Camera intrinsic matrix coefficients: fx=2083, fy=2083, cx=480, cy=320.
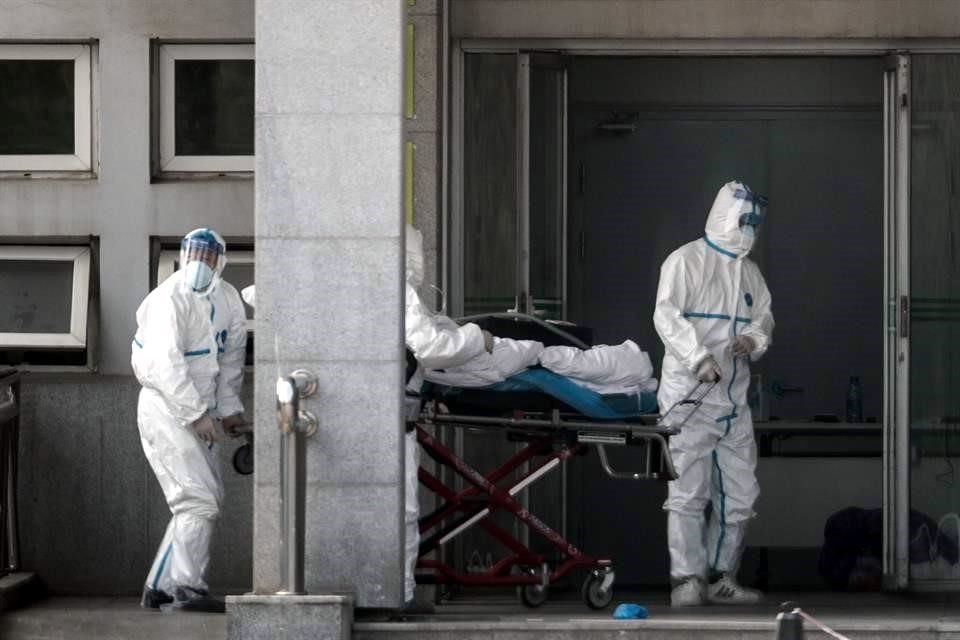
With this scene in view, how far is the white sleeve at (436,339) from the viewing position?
27.8ft

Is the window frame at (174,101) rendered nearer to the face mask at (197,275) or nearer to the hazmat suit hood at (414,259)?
the face mask at (197,275)

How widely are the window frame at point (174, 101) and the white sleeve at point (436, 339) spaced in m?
1.91

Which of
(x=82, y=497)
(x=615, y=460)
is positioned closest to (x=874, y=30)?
(x=615, y=460)

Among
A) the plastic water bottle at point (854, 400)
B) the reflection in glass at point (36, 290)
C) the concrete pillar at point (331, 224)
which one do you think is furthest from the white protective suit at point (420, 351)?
the plastic water bottle at point (854, 400)

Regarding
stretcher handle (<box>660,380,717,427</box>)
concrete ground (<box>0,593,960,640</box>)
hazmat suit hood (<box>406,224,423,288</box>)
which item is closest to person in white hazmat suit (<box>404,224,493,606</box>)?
hazmat suit hood (<box>406,224,423,288</box>)

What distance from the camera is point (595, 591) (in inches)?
361

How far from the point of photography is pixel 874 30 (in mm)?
10383

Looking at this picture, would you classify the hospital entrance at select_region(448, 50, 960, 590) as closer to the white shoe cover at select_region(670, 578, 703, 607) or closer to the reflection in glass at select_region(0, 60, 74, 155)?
the white shoe cover at select_region(670, 578, 703, 607)

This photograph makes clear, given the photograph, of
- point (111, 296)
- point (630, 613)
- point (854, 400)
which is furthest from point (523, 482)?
point (854, 400)

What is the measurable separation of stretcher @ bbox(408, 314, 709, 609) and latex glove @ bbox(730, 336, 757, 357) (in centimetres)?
25

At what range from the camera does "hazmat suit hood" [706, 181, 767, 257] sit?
959cm

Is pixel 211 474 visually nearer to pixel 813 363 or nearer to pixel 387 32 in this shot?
pixel 387 32

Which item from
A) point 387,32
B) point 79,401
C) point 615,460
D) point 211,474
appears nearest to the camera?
point 387,32

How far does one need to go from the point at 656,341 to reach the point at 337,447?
4594 mm
